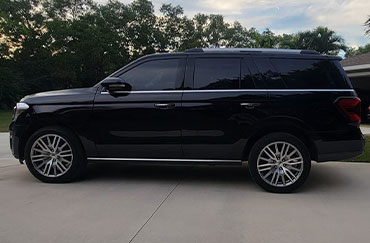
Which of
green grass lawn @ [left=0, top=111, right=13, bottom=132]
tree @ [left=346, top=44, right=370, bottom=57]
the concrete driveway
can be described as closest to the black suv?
the concrete driveway

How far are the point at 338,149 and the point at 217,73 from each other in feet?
6.54

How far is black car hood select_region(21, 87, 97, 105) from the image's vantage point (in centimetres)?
538

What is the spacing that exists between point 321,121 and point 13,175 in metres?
4.98

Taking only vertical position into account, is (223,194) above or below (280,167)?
below

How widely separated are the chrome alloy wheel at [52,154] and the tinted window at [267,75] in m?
3.04

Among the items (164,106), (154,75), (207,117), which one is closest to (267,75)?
(207,117)

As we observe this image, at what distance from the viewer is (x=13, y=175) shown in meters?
5.99

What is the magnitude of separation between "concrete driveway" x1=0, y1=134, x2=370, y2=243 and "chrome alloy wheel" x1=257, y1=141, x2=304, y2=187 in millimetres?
219

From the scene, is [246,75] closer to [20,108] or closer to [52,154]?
[52,154]

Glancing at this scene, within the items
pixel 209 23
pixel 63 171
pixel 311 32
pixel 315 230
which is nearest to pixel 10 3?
pixel 209 23

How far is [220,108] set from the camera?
Result: 5.04 meters

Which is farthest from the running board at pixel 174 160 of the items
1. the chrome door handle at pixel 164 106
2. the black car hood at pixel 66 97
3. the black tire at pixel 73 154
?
the black car hood at pixel 66 97

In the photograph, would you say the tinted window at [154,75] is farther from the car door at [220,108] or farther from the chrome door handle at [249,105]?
the chrome door handle at [249,105]

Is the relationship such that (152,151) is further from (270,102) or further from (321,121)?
(321,121)
